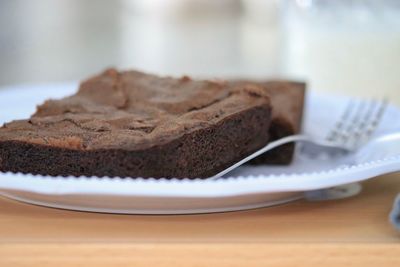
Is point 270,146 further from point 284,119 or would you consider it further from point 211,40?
point 211,40

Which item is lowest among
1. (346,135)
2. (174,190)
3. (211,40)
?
(211,40)

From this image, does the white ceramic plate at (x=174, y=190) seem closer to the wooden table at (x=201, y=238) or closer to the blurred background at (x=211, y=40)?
the wooden table at (x=201, y=238)

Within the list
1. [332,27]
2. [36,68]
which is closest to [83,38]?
[36,68]

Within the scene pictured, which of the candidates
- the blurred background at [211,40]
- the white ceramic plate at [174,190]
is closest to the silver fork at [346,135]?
the white ceramic plate at [174,190]

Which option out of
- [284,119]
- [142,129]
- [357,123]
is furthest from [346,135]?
[142,129]

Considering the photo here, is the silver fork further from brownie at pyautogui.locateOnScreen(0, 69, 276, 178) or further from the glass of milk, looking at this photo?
the glass of milk

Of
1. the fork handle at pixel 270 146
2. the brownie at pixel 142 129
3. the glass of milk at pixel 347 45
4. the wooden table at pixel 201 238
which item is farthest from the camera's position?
the glass of milk at pixel 347 45
